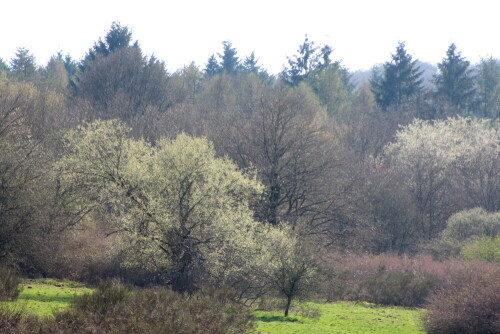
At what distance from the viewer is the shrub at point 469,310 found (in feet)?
81.1

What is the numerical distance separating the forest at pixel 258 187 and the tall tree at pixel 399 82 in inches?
6.8

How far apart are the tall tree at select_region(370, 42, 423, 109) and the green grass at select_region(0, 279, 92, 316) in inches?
2034

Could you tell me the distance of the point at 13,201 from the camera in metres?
29.5

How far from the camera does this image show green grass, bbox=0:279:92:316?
2127 cm

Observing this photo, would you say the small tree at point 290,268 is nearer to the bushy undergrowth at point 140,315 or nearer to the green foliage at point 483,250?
the bushy undergrowth at point 140,315

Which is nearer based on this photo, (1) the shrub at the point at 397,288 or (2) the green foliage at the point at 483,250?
(2) the green foliage at the point at 483,250

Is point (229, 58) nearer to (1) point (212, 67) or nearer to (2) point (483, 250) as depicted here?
(1) point (212, 67)

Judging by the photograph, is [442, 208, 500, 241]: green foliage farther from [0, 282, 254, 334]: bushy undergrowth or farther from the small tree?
[0, 282, 254, 334]: bushy undergrowth

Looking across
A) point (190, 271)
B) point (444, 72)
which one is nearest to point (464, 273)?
point (190, 271)

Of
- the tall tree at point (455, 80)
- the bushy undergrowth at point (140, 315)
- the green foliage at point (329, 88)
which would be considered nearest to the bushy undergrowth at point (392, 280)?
the bushy undergrowth at point (140, 315)

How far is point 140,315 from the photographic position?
15672mm

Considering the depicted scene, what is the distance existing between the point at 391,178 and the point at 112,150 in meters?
28.4

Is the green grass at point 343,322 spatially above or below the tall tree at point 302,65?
below

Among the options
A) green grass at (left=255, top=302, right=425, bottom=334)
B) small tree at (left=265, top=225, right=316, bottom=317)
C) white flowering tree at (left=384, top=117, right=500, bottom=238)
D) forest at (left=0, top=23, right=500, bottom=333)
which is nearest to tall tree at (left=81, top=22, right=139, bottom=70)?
forest at (left=0, top=23, right=500, bottom=333)
